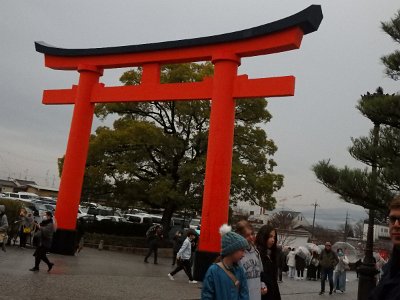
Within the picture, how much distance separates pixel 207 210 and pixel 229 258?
23.1 ft

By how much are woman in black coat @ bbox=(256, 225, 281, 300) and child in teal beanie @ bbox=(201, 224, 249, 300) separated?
1.26 m

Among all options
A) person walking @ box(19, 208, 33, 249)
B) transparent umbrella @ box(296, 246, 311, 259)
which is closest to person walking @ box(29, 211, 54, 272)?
person walking @ box(19, 208, 33, 249)

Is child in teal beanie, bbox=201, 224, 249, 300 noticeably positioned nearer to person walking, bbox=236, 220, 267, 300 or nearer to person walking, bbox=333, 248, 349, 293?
person walking, bbox=236, 220, 267, 300

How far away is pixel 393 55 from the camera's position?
874 cm

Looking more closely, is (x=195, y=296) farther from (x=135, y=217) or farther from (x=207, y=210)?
(x=135, y=217)

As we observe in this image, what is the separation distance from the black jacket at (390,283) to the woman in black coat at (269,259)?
3.14 m

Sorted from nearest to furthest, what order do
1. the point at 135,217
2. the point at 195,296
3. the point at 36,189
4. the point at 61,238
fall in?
the point at 195,296, the point at 61,238, the point at 135,217, the point at 36,189

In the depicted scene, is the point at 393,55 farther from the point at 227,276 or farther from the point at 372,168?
the point at 227,276

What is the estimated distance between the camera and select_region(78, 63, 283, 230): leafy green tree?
753 inches

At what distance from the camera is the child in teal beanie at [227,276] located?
376 centimetres

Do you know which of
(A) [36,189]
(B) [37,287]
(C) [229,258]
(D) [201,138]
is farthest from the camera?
(A) [36,189]

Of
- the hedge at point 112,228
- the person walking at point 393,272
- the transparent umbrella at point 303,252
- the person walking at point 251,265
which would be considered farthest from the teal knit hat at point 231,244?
the hedge at point 112,228

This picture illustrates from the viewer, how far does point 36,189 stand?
67.8 meters

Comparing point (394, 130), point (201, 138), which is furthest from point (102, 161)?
point (394, 130)
